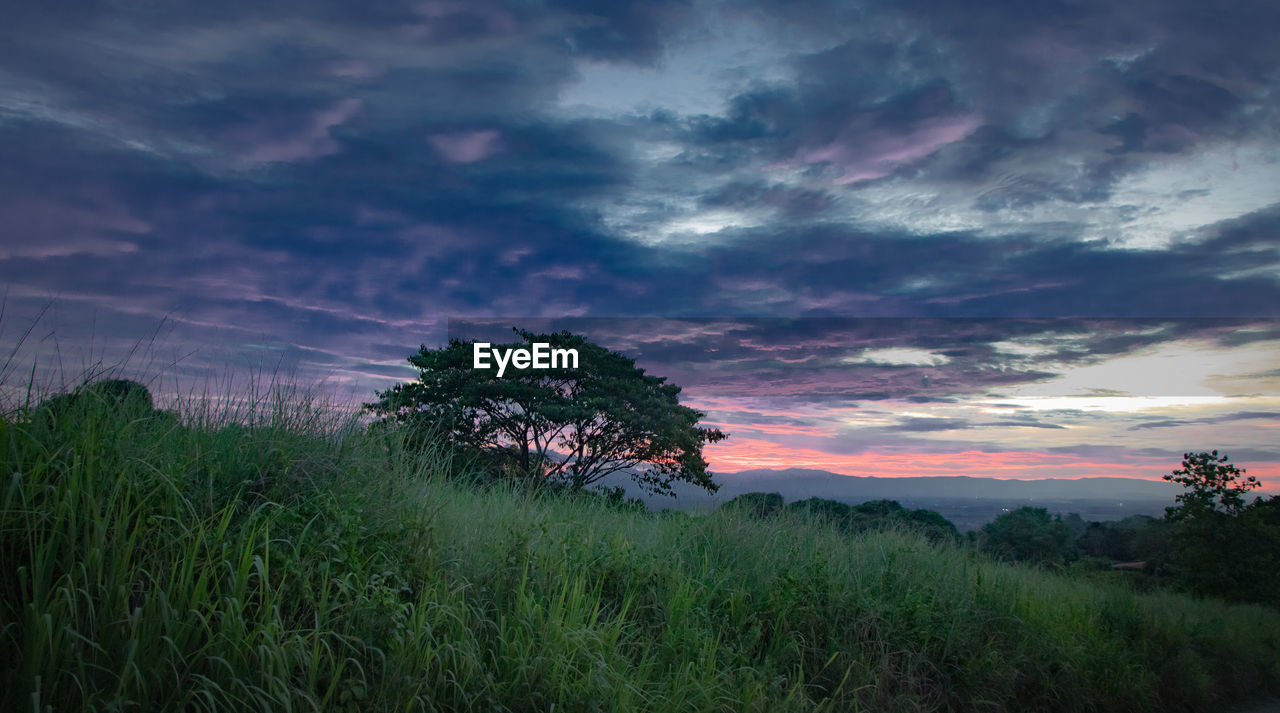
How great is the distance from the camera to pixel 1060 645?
8992mm

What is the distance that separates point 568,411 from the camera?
740 inches

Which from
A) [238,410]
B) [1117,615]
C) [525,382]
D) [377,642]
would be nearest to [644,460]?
[525,382]

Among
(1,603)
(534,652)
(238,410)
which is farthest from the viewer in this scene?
(238,410)

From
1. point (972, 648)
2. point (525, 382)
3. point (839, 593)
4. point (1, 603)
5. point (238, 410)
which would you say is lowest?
point (972, 648)

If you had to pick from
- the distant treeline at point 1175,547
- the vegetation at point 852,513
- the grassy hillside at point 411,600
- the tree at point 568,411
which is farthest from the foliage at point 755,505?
the tree at point 568,411

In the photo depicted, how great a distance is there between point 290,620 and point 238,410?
2.60m

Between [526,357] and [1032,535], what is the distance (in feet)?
47.1

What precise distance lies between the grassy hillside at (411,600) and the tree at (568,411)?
373 inches

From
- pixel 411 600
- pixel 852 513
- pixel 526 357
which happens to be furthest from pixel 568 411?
pixel 411 600

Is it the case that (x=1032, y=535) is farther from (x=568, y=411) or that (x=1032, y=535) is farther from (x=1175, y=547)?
(x=568, y=411)

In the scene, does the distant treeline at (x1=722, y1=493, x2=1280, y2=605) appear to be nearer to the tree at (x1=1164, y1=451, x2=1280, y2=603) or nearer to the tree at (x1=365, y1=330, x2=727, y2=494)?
the tree at (x1=1164, y1=451, x2=1280, y2=603)

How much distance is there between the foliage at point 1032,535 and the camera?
691 inches

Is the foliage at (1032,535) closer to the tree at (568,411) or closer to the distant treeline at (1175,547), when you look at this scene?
the distant treeline at (1175,547)

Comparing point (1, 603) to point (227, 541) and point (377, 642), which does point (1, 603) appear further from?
point (377, 642)
